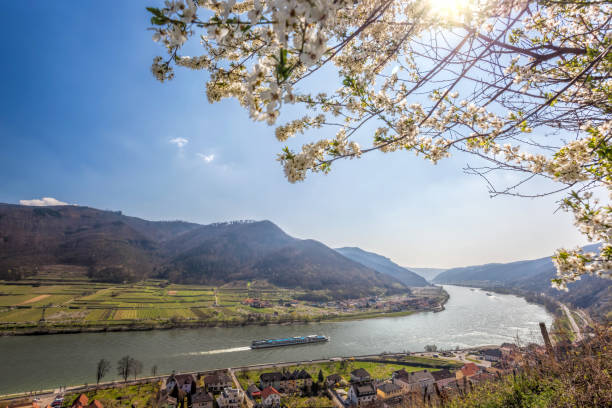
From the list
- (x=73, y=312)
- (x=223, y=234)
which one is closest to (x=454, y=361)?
(x=73, y=312)

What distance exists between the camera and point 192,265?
94.1 metres

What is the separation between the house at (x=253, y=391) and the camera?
52.2 ft

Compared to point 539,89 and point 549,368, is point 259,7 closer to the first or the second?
point 539,89

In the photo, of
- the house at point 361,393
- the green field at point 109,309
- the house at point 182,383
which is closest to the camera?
the house at point 361,393

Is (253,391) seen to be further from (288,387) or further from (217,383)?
(217,383)

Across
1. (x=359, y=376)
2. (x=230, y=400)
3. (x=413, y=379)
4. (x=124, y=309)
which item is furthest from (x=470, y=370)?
(x=124, y=309)

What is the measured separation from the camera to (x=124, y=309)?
40.9 m

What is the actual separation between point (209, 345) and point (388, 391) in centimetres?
1876

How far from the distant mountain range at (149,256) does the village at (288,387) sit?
56699 millimetres

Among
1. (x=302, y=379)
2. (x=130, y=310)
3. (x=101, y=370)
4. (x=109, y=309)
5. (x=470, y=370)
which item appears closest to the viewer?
(x=101, y=370)

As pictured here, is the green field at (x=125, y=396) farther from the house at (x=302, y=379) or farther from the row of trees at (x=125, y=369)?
the house at (x=302, y=379)

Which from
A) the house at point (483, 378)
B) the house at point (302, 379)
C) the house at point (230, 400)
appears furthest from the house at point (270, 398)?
the house at point (483, 378)

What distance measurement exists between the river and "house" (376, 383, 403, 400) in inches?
356

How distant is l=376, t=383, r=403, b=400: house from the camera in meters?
15.8
